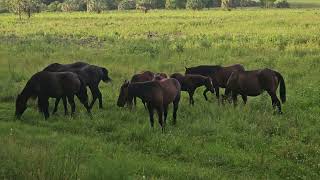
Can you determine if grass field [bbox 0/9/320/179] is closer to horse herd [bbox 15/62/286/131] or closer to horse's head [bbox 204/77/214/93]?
horse herd [bbox 15/62/286/131]

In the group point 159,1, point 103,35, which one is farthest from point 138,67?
point 159,1

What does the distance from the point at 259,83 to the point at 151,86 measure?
367 cm

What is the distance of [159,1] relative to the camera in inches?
5044

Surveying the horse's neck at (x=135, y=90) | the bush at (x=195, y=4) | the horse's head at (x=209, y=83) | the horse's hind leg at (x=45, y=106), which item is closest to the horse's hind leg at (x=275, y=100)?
the horse's head at (x=209, y=83)

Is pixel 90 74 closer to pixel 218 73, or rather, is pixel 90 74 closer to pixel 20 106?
pixel 20 106

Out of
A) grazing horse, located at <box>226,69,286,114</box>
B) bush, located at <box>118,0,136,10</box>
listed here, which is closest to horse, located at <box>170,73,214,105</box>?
grazing horse, located at <box>226,69,286,114</box>

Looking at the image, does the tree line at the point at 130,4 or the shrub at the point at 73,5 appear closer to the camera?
the tree line at the point at 130,4

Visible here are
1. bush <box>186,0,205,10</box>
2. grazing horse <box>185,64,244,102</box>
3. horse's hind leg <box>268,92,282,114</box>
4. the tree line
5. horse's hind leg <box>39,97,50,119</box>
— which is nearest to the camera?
horse's hind leg <box>39,97,50,119</box>

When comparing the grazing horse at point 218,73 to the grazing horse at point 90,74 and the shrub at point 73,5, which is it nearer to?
the grazing horse at point 90,74

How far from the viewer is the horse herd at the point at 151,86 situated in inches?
470

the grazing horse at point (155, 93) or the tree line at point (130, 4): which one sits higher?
the tree line at point (130, 4)

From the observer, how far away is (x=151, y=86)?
38.8 feet

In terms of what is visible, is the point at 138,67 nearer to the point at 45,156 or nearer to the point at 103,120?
the point at 103,120

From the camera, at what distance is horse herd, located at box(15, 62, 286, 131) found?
39.2ft
